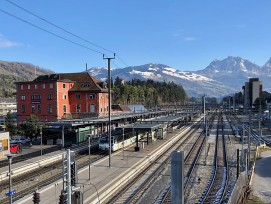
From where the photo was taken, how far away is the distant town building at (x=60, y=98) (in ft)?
236

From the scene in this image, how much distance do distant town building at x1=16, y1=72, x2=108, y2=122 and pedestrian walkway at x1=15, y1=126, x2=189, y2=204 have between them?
30263mm

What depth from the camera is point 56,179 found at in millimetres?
30641

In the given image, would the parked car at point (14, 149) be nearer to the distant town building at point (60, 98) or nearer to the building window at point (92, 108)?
the distant town building at point (60, 98)

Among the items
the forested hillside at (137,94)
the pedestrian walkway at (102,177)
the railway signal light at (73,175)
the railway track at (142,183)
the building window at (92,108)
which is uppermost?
the forested hillside at (137,94)

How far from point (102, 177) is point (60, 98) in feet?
148

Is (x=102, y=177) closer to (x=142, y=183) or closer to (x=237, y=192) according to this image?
(x=142, y=183)

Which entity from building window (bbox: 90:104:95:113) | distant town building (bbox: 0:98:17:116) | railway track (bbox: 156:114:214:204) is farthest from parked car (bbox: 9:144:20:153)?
distant town building (bbox: 0:98:17:116)

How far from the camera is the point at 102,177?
30.4 m

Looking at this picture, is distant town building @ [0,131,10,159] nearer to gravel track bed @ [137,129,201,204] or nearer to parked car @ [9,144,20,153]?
parked car @ [9,144,20,153]

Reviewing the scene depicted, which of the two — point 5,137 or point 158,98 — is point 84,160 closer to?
point 5,137

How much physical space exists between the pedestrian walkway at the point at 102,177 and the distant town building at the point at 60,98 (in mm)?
30263

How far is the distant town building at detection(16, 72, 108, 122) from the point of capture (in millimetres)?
71812

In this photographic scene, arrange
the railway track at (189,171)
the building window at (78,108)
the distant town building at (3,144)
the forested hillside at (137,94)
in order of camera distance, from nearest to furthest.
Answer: the railway track at (189,171) < the distant town building at (3,144) < the building window at (78,108) < the forested hillside at (137,94)

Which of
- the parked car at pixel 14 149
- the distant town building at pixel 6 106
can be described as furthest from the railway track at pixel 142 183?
the distant town building at pixel 6 106
